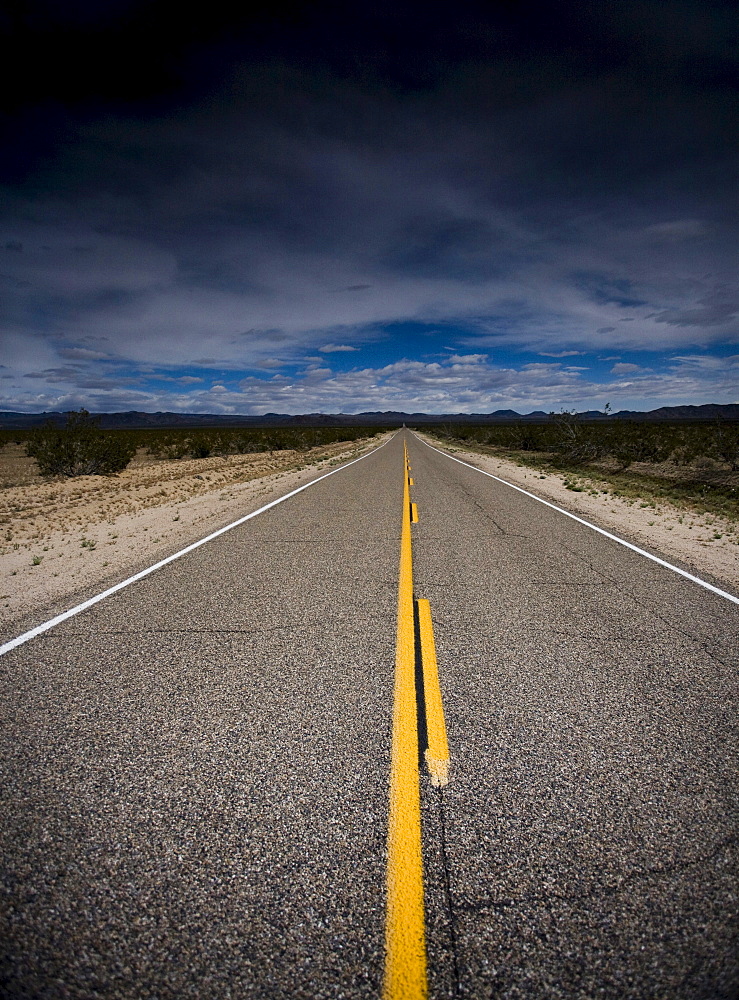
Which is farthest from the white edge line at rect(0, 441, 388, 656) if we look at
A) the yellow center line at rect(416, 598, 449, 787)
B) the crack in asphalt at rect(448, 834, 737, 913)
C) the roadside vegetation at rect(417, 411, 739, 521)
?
the roadside vegetation at rect(417, 411, 739, 521)

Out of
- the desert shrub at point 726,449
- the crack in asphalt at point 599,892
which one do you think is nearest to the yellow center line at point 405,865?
the crack in asphalt at point 599,892

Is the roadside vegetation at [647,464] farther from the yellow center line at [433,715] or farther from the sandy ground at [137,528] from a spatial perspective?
the yellow center line at [433,715]

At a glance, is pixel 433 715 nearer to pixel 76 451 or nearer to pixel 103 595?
pixel 103 595

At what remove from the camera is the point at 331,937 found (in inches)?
66.1

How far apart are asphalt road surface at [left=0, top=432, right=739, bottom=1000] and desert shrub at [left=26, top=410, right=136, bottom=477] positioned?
1944 cm

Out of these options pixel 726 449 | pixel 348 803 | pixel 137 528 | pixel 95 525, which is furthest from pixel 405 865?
pixel 726 449

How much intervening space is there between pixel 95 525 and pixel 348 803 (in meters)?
9.43

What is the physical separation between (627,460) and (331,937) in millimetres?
25515

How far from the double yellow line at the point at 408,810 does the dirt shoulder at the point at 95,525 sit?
3.58m

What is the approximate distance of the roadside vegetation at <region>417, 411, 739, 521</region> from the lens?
13539 mm

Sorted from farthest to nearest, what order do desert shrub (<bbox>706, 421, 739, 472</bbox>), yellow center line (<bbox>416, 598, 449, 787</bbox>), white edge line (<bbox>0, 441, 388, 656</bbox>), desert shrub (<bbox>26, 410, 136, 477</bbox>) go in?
desert shrub (<bbox>26, 410, 136, 477</bbox>)
desert shrub (<bbox>706, 421, 739, 472</bbox>)
white edge line (<bbox>0, 441, 388, 656</bbox>)
yellow center line (<bbox>416, 598, 449, 787</bbox>)

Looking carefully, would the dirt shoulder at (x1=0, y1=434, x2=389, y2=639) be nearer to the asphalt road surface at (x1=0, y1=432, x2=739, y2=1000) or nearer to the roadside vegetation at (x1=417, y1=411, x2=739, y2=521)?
the asphalt road surface at (x1=0, y1=432, x2=739, y2=1000)

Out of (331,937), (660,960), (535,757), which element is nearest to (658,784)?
(535,757)

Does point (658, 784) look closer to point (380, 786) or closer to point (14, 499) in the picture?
point (380, 786)
